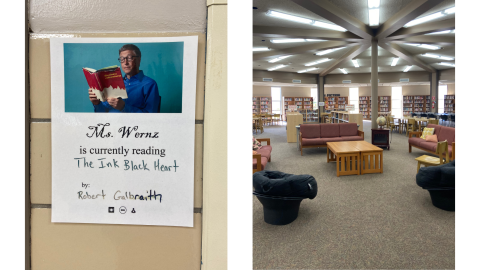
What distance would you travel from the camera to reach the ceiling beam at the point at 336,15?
5.68m

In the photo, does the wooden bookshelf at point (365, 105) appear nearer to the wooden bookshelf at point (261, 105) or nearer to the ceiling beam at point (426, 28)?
the wooden bookshelf at point (261, 105)

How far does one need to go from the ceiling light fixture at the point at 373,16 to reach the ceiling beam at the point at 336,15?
253 millimetres

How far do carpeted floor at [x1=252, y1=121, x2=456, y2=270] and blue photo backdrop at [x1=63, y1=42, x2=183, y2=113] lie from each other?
2.11 m

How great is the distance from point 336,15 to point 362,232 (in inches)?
212

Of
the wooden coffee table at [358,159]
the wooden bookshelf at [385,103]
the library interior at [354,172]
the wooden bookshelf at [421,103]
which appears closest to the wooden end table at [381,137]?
the library interior at [354,172]

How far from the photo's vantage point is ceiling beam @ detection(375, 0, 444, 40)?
221 inches

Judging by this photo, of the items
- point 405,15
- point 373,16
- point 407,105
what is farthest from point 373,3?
point 407,105

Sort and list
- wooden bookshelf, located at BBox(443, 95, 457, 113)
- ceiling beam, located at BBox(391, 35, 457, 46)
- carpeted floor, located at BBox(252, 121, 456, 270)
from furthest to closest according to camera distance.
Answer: wooden bookshelf, located at BBox(443, 95, 457, 113) → ceiling beam, located at BBox(391, 35, 457, 46) → carpeted floor, located at BBox(252, 121, 456, 270)

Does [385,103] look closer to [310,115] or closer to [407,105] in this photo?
[407,105]

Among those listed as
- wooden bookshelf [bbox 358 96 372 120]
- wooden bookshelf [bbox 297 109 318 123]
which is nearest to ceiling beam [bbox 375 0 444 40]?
wooden bookshelf [bbox 297 109 318 123]

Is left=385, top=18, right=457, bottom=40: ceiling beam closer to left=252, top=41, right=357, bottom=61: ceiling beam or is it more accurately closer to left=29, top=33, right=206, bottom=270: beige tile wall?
left=252, top=41, right=357, bottom=61: ceiling beam

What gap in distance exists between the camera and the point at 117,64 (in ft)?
2.74

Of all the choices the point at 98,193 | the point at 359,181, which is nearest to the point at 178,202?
the point at 98,193
